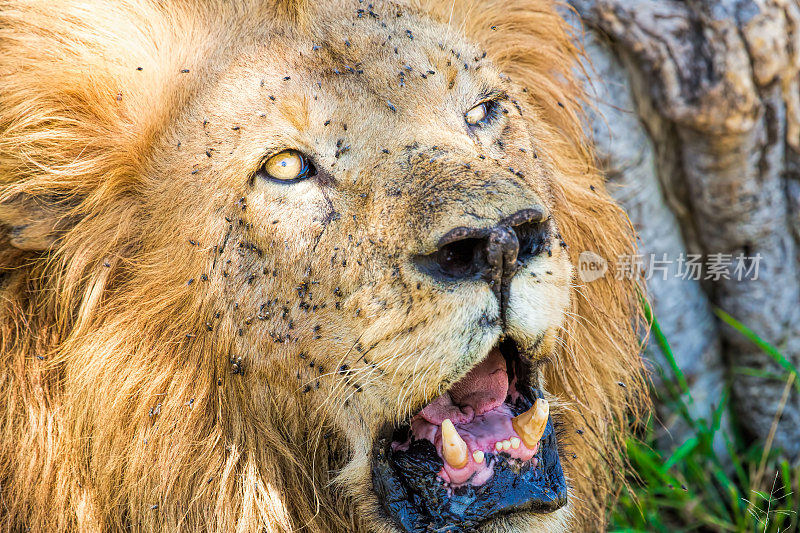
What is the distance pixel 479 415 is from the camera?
2.06m

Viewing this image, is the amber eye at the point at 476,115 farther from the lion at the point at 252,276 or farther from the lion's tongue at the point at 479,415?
the lion's tongue at the point at 479,415

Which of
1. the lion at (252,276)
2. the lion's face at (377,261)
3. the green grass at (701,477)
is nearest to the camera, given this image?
the lion's face at (377,261)

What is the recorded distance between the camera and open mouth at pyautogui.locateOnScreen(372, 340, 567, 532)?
196cm

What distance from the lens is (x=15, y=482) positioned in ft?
7.18

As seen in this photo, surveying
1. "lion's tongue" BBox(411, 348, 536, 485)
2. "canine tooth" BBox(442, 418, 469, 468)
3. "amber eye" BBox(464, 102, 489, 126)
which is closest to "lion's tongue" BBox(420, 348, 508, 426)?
"lion's tongue" BBox(411, 348, 536, 485)

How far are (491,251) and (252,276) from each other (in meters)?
0.60

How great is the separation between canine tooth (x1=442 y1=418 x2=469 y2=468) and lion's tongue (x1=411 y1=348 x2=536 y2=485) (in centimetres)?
6

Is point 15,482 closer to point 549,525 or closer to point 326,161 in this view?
point 326,161

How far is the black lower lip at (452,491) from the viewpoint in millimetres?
1961

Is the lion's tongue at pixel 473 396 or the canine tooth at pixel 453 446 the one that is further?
the lion's tongue at pixel 473 396

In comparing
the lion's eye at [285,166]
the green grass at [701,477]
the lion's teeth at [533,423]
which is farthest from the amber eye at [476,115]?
the green grass at [701,477]

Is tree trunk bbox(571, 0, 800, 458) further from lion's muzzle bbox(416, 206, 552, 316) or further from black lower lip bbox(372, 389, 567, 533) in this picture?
black lower lip bbox(372, 389, 567, 533)

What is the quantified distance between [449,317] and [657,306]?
76.4 inches

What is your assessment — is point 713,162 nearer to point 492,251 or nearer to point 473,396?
point 473,396
